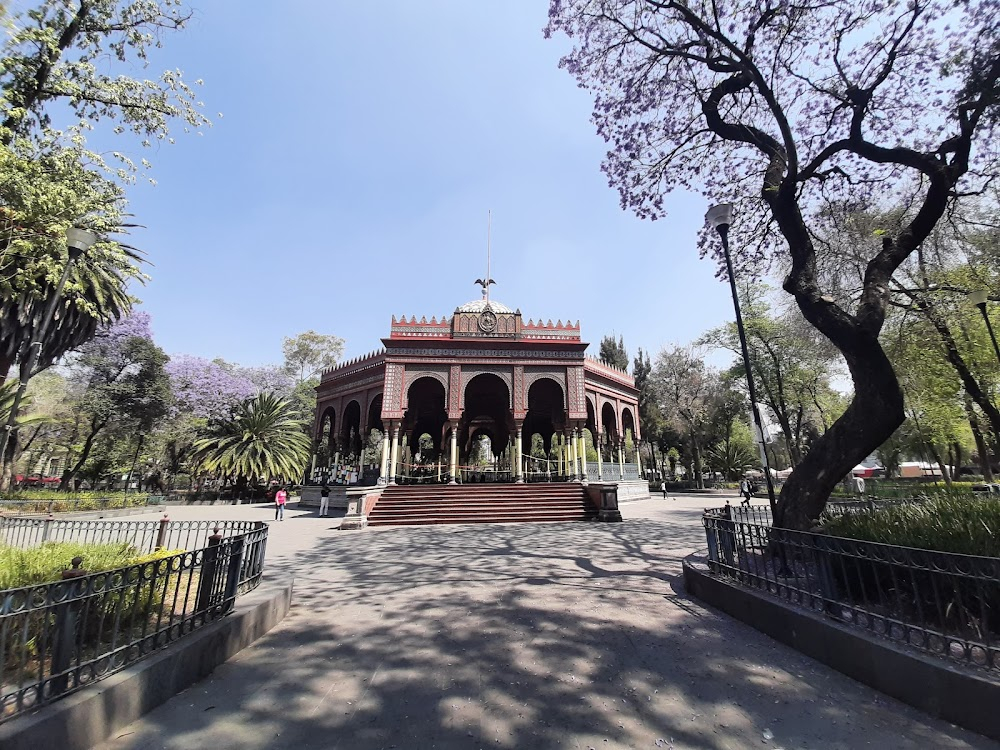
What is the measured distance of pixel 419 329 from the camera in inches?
727

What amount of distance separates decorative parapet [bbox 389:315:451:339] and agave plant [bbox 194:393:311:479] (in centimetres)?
1218

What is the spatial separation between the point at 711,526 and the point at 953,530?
2.36m

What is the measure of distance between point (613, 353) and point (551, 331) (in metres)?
25.1

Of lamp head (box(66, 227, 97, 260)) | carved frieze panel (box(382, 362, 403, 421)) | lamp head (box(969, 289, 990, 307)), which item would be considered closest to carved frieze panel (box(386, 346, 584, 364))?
carved frieze panel (box(382, 362, 403, 421))

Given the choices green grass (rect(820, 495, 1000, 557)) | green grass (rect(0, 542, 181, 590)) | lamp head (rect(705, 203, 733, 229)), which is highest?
lamp head (rect(705, 203, 733, 229))

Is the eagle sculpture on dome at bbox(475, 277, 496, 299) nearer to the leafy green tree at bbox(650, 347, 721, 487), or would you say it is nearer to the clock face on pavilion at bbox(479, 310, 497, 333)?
the clock face on pavilion at bbox(479, 310, 497, 333)

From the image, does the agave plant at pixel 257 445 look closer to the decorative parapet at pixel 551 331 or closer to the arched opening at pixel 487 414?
the arched opening at pixel 487 414

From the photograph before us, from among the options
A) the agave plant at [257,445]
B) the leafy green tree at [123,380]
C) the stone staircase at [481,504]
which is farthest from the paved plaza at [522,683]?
the leafy green tree at [123,380]

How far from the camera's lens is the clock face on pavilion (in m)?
18.8

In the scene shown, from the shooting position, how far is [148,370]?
26625 mm

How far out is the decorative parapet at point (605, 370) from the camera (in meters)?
21.4

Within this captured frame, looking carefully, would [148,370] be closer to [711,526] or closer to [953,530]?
[711,526]

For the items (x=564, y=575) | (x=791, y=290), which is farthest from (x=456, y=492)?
(x=791, y=290)

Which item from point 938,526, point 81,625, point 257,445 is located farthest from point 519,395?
point 257,445
